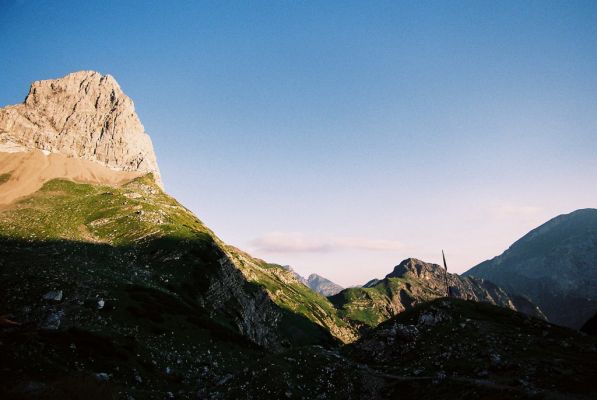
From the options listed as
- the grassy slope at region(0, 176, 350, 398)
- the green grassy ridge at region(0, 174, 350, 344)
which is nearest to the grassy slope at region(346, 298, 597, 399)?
the grassy slope at region(0, 176, 350, 398)

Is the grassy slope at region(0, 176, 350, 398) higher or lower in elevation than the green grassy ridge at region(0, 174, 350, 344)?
lower

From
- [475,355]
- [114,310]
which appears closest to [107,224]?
[114,310]

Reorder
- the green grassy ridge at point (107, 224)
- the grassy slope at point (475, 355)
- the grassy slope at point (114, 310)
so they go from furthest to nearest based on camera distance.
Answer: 1. the green grassy ridge at point (107, 224)
2. the grassy slope at point (475, 355)
3. the grassy slope at point (114, 310)

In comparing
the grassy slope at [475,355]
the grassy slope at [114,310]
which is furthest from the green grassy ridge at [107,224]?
the grassy slope at [475,355]

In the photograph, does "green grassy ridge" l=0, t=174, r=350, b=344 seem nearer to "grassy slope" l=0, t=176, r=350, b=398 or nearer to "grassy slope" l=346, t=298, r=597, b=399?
"grassy slope" l=0, t=176, r=350, b=398

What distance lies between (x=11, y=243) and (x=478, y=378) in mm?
111639

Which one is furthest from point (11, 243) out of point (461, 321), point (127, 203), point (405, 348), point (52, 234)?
point (461, 321)

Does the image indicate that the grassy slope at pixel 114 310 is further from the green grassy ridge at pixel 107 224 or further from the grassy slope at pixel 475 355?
the grassy slope at pixel 475 355

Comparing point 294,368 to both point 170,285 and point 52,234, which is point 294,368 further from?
point 52,234

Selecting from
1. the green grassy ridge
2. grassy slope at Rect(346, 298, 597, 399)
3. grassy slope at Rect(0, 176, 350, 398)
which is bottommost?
grassy slope at Rect(346, 298, 597, 399)

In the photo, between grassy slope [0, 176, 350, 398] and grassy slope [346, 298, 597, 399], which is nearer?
grassy slope [0, 176, 350, 398]

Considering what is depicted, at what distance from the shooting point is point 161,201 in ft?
637

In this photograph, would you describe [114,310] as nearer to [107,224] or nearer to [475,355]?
[475,355]

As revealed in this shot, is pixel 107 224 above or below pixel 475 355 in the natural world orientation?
above
